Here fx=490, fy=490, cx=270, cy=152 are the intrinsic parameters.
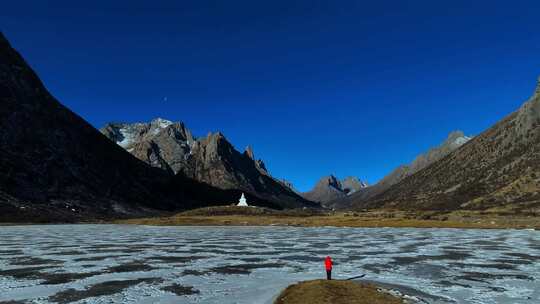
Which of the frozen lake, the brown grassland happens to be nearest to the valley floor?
the frozen lake

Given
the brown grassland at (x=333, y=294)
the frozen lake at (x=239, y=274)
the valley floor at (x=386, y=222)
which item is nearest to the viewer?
the brown grassland at (x=333, y=294)

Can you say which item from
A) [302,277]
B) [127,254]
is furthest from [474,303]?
[127,254]

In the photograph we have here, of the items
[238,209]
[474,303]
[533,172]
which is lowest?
[474,303]

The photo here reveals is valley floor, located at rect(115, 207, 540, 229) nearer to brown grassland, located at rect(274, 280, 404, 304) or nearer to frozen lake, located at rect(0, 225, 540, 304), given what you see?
frozen lake, located at rect(0, 225, 540, 304)

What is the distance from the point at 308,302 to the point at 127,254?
24.2m

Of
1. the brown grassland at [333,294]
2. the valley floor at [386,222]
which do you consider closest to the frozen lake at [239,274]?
the brown grassland at [333,294]

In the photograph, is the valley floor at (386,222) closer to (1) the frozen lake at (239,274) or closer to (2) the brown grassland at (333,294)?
(1) the frozen lake at (239,274)

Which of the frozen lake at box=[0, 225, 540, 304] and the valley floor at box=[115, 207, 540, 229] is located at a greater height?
the valley floor at box=[115, 207, 540, 229]

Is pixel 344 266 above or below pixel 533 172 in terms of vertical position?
below

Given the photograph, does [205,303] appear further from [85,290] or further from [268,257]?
[268,257]

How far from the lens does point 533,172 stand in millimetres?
196750

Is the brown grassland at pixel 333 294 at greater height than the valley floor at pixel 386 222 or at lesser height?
lesser

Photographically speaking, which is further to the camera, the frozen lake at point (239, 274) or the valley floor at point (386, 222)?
the valley floor at point (386, 222)

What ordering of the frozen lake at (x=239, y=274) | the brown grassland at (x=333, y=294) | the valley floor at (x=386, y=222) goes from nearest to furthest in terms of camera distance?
the brown grassland at (x=333, y=294), the frozen lake at (x=239, y=274), the valley floor at (x=386, y=222)
